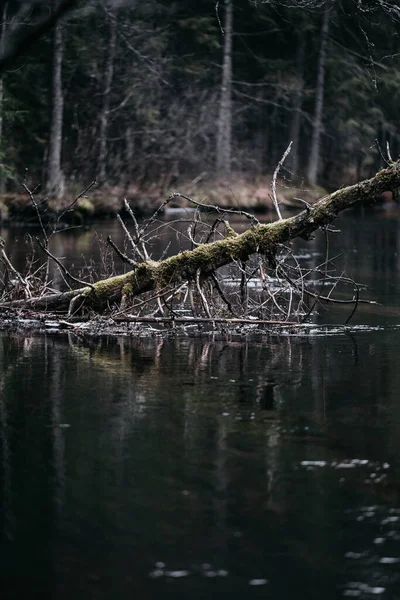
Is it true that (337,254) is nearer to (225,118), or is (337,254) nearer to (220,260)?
(220,260)

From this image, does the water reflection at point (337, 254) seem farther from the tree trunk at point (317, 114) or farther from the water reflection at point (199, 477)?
the tree trunk at point (317, 114)

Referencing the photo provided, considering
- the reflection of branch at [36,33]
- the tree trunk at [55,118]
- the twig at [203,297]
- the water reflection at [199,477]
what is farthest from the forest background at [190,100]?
the reflection of branch at [36,33]

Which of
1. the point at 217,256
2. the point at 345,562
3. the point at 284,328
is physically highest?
the point at 217,256

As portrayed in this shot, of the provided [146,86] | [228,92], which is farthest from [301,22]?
[146,86]

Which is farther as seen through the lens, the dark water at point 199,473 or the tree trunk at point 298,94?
the tree trunk at point 298,94

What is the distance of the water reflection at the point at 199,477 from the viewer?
543 cm

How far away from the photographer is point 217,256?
13391 millimetres

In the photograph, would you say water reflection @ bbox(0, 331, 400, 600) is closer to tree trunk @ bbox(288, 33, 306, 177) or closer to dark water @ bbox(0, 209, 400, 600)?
dark water @ bbox(0, 209, 400, 600)

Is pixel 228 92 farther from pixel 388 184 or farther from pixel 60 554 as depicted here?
pixel 60 554

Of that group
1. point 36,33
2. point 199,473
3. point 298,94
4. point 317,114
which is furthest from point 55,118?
point 36,33

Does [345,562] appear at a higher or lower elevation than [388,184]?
lower

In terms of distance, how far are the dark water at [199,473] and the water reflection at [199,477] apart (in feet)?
0.04

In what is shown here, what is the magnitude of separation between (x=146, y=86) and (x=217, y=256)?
3871 centimetres

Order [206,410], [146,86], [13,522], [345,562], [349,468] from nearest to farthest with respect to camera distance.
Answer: [345,562] < [13,522] < [349,468] < [206,410] < [146,86]
